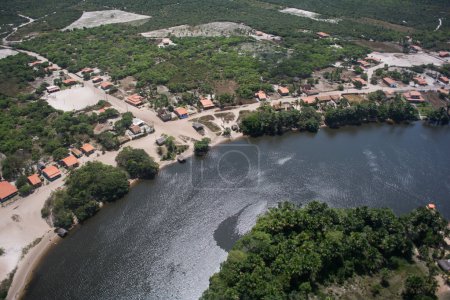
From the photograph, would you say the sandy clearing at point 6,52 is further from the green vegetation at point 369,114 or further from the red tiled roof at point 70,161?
the green vegetation at point 369,114

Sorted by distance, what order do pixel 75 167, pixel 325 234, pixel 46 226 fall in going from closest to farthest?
pixel 325 234 → pixel 46 226 → pixel 75 167

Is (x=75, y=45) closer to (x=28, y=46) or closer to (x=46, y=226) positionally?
(x=28, y=46)

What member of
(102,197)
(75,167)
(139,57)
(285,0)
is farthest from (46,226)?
(285,0)

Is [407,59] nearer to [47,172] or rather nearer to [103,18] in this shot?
[47,172]

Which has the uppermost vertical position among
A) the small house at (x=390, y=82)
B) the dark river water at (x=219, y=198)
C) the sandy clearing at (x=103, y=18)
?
the sandy clearing at (x=103, y=18)

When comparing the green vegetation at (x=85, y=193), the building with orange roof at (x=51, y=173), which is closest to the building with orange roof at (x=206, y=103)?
the green vegetation at (x=85, y=193)

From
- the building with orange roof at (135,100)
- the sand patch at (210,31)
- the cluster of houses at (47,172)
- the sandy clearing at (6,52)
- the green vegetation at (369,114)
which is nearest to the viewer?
the cluster of houses at (47,172)
